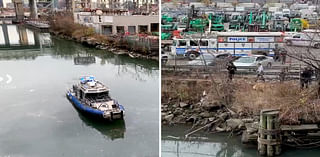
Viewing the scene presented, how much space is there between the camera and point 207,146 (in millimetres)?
2121

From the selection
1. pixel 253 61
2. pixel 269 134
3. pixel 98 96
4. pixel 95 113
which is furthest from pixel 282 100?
pixel 98 96

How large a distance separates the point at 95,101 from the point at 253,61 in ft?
4.81

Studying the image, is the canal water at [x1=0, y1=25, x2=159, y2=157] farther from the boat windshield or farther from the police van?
the police van

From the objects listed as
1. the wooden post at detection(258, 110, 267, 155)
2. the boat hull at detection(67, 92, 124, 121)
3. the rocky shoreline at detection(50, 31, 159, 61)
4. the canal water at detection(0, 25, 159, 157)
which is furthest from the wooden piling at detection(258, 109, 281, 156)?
the rocky shoreline at detection(50, 31, 159, 61)

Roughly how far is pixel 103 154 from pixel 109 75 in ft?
7.23

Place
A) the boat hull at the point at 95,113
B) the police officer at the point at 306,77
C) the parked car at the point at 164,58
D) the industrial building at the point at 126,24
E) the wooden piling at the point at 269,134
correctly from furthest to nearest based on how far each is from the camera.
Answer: the industrial building at the point at 126,24
the parked car at the point at 164,58
the boat hull at the point at 95,113
the police officer at the point at 306,77
the wooden piling at the point at 269,134

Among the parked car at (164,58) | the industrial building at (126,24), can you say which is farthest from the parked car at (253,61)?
the industrial building at (126,24)

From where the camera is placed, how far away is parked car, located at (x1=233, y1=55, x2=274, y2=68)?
2723 mm

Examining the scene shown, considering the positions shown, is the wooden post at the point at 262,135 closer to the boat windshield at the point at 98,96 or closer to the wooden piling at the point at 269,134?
the wooden piling at the point at 269,134

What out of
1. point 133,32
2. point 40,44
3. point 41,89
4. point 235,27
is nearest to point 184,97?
point 41,89

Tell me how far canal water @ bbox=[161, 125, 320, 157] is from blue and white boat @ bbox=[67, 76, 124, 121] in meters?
0.51

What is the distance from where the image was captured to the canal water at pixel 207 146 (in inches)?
75.6

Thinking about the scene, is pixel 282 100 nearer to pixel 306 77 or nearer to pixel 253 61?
pixel 306 77

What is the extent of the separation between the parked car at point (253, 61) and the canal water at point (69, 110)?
2.91 feet
